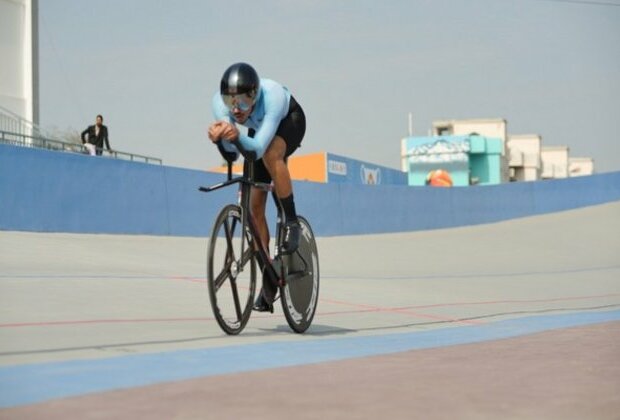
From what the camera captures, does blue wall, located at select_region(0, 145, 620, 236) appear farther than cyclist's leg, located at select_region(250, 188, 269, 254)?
Yes

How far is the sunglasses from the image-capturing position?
5359mm

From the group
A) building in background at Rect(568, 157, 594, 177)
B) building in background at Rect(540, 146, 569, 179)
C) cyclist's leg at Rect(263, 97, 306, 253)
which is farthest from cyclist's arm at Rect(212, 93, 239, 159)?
building in background at Rect(568, 157, 594, 177)

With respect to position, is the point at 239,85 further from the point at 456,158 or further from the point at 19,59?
the point at 456,158

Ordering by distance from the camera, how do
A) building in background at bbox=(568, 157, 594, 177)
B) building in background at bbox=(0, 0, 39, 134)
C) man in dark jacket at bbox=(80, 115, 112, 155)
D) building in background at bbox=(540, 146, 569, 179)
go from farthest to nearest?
building in background at bbox=(568, 157, 594, 177) → building in background at bbox=(540, 146, 569, 179) → building in background at bbox=(0, 0, 39, 134) → man in dark jacket at bbox=(80, 115, 112, 155)

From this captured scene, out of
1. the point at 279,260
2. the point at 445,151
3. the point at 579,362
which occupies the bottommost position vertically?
the point at 579,362

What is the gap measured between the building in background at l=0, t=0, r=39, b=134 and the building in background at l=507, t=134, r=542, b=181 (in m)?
78.1

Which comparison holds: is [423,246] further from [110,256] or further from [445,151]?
[445,151]

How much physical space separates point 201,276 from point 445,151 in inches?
2994

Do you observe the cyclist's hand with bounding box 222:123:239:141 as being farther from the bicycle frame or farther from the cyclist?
the bicycle frame

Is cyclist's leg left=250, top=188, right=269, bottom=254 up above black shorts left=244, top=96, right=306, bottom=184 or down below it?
below

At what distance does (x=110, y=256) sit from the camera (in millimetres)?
12055

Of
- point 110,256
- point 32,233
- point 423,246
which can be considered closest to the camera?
point 110,256

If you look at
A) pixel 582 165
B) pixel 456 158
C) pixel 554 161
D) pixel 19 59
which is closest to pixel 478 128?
pixel 456 158

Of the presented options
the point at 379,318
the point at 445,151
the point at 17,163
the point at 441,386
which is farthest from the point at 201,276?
the point at 445,151
